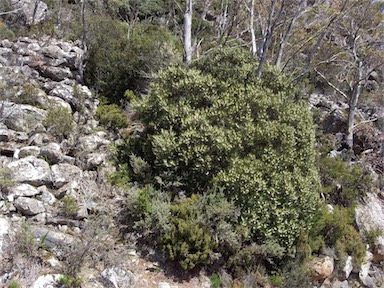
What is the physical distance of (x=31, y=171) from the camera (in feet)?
19.1

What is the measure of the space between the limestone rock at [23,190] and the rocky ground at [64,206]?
0.05ft

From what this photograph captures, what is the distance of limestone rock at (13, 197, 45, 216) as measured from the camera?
17.2ft

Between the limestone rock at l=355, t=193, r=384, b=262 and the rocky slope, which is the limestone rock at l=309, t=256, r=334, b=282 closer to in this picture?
the limestone rock at l=355, t=193, r=384, b=262

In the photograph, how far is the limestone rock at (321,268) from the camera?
6809mm

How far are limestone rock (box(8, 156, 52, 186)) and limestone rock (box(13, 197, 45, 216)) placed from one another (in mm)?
449

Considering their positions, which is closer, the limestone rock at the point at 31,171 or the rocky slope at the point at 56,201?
the rocky slope at the point at 56,201

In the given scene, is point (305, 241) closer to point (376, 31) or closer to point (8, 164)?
point (8, 164)

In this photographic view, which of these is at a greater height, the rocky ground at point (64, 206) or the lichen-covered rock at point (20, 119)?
the lichen-covered rock at point (20, 119)

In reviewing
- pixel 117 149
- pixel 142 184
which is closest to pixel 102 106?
pixel 117 149

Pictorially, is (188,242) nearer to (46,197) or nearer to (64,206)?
(64,206)

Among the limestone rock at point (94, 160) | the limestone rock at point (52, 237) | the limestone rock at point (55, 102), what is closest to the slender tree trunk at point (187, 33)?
the limestone rock at point (55, 102)

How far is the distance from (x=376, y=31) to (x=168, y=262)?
13.3m

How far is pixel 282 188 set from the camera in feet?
21.1

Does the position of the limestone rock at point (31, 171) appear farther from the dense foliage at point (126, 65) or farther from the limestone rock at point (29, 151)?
the dense foliage at point (126, 65)
